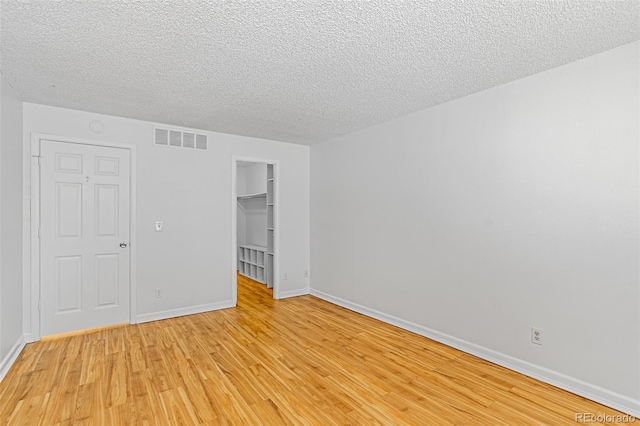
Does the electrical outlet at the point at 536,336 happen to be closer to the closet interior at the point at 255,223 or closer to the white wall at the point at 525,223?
the white wall at the point at 525,223

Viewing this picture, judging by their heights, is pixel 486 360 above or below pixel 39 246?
below

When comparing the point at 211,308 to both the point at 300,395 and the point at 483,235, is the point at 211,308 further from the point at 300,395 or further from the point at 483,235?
the point at 483,235

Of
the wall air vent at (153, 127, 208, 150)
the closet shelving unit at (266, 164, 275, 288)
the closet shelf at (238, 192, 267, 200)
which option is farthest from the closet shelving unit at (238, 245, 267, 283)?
the wall air vent at (153, 127, 208, 150)

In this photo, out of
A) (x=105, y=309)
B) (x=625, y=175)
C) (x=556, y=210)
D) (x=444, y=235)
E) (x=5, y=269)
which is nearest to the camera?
(x=625, y=175)

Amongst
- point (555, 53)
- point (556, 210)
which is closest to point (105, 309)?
point (556, 210)

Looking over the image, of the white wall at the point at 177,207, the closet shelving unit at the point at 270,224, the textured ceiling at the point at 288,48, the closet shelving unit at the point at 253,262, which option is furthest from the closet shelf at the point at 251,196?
the textured ceiling at the point at 288,48

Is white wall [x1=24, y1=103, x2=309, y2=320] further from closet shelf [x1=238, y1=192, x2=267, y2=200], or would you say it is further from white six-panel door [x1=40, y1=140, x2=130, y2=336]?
closet shelf [x1=238, y1=192, x2=267, y2=200]

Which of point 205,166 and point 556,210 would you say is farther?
point 205,166

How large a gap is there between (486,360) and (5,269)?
14.0 ft

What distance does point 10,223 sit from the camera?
9.08 feet

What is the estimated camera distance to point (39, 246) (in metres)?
3.28

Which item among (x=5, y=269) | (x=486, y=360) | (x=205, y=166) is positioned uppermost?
(x=205, y=166)

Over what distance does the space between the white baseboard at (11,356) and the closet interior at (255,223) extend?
3206mm

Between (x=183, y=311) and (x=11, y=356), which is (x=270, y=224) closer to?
(x=183, y=311)
